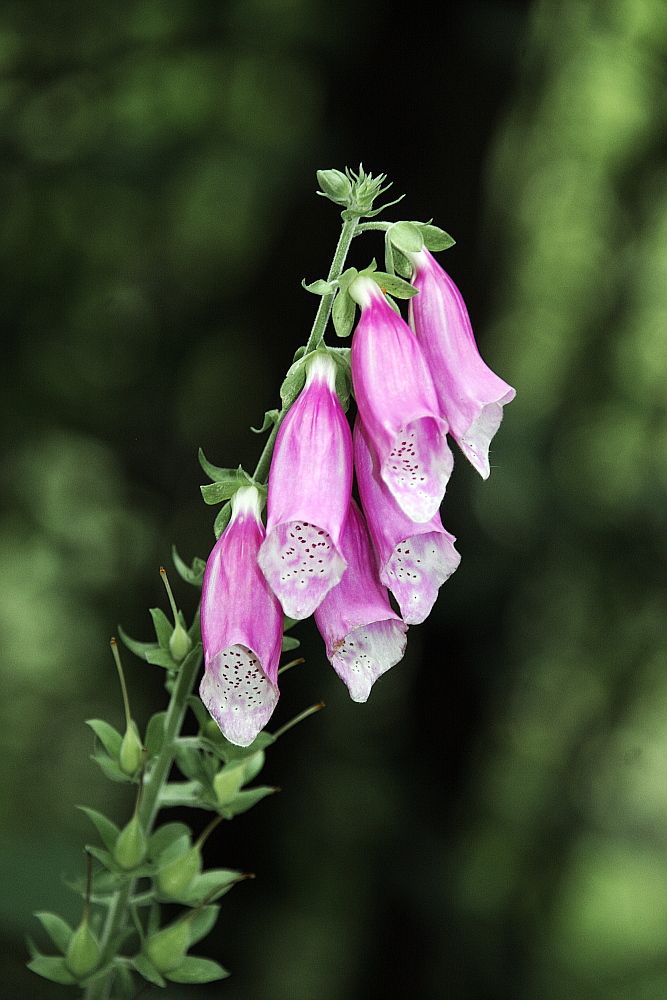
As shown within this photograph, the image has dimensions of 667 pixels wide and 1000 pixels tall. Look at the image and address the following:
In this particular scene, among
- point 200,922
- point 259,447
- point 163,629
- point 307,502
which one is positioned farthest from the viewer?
point 259,447

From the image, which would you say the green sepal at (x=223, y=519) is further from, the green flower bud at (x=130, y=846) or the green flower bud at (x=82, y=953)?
the green flower bud at (x=82, y=953)

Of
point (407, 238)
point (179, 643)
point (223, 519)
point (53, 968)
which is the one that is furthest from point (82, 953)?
point (407, 238)

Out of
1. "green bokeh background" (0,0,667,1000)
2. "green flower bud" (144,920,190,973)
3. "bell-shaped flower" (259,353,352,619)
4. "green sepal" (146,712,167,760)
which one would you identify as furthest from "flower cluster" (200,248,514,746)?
"green bokeh background" (0,0,667,1000)

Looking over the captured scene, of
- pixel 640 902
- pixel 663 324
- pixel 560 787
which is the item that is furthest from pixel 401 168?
pixel 640 902

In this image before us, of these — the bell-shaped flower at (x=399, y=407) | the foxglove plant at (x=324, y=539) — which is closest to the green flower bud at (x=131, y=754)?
the foxglove plant at (x=324, y=539)

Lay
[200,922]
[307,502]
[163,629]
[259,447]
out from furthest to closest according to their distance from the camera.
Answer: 1. [259,447]
2. [200,922]
3. [163,629]
4. [307,502]

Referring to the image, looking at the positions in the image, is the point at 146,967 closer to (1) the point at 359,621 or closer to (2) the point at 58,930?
(2) the point at 58,930
